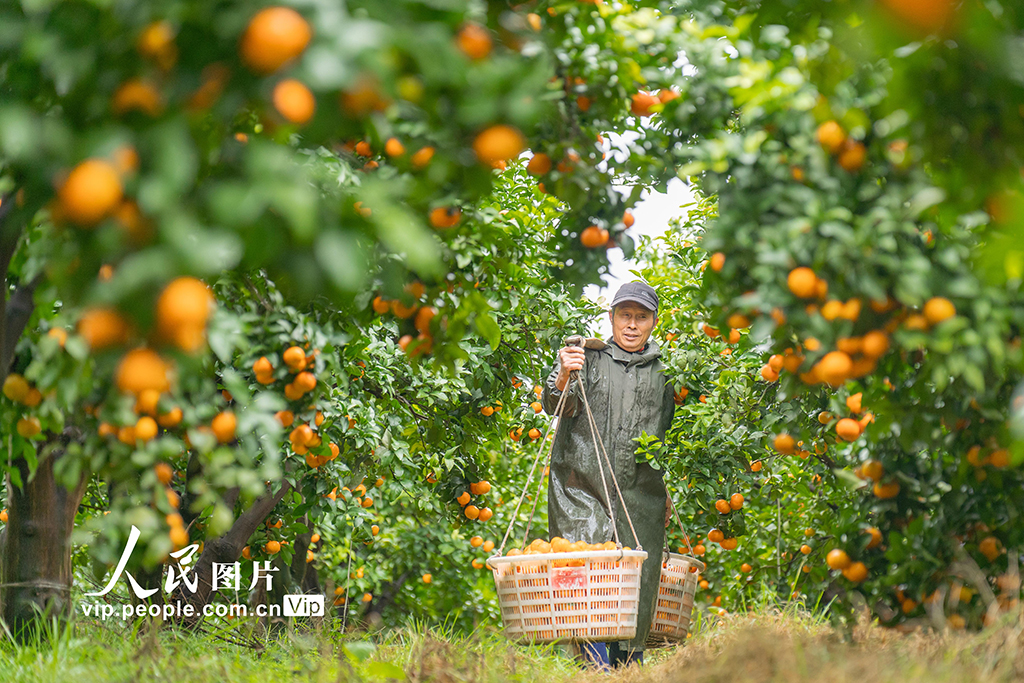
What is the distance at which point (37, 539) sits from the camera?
3008 millimetres

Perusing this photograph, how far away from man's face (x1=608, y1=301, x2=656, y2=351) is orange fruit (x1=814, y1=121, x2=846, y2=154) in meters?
2.58

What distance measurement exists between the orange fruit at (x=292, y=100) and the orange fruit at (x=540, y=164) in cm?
95

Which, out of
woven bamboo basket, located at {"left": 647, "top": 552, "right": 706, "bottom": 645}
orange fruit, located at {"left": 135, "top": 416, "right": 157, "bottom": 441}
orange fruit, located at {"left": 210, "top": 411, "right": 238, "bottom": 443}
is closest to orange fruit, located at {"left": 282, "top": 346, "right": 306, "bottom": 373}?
orange fruit, located at {"left": 210, "top": 411, "right": 238, "bottom": 443}

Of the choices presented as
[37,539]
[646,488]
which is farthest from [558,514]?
[37,539]

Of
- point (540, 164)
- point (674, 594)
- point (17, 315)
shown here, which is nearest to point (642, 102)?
point (540, 164)

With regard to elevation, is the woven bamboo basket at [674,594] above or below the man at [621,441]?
below

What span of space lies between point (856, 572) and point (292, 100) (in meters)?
1.72

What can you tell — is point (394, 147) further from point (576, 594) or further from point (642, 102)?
point (576, 594)

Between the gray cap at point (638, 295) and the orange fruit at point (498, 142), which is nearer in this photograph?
the orange fruit at point (498, 142)

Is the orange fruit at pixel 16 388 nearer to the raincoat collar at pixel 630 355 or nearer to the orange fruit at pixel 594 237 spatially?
the orange fruit at pixel 594 237

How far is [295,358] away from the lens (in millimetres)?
2242

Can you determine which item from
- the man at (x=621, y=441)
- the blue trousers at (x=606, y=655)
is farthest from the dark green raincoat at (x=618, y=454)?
the blue trousers at (x=606, y=655)

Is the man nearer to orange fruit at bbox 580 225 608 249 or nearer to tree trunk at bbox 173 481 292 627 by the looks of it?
tree trunk at bbox 173 481 292 627

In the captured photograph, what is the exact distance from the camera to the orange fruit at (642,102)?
1970 mm
